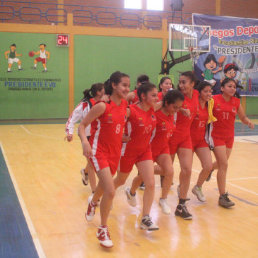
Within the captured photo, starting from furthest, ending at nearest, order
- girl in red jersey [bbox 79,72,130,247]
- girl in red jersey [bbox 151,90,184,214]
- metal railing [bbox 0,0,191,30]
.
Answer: metal railing [bbox 0,0,191,30]
girl in red jersey [bbox 151,90,184,214]
girl in red jersey [bbox 79,72,130,247]

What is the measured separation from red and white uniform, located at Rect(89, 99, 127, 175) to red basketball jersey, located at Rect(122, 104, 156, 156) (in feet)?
0.85

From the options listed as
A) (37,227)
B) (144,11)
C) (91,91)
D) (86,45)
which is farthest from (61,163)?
(144,11)

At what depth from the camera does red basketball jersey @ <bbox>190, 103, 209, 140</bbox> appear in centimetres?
486

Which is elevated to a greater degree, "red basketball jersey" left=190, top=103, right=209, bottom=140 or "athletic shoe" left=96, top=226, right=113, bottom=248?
"red basketball jersey" left=190, top=103, right=209, bottom=140

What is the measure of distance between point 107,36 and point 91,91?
1292cm

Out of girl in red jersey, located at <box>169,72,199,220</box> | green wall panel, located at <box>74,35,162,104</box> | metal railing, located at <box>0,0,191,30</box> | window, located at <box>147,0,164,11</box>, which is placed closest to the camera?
girl in red jersey, located at <box>169,72,199,220</box>

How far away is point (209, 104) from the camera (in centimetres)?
494

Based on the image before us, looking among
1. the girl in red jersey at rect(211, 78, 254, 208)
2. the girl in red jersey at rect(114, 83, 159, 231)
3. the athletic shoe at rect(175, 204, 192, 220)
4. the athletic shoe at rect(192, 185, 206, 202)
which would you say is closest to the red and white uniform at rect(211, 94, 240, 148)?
the girl in red jersey at rect(211, 78, 254, 208)

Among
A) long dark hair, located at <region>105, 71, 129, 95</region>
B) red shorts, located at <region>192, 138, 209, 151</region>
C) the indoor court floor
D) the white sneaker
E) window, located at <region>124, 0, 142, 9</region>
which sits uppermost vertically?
window, located at <region>124, 0, 142, 9</region>

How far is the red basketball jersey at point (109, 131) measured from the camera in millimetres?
3693

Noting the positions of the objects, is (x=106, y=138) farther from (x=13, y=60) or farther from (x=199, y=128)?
(x=13, y=60)

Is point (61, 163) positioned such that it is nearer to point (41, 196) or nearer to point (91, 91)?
point (41, 196)

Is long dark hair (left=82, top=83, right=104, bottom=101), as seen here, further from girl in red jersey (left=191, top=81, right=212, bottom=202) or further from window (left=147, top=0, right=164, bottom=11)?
window (left=147, top=0, right=164, bottom=11)

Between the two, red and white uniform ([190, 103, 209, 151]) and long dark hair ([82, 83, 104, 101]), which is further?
long dark hair ([82, 83, 104, 101])
